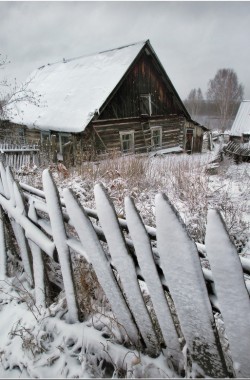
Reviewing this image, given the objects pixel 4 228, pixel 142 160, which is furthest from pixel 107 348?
pixel 142 160

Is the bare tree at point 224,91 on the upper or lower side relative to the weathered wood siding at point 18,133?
upper

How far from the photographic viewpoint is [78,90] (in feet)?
46.4

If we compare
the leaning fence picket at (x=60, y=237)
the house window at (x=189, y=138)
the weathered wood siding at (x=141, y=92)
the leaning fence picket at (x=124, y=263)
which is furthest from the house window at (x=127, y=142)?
the leaning fence picket at (x=124, y=263)

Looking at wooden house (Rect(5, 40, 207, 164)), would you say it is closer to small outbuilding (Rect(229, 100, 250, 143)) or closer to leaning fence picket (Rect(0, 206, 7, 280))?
leaning fence picket (Rect(0, 206, 7, 280))

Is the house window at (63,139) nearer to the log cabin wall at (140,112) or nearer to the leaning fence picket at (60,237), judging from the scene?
the log cabin wall at (140,112)

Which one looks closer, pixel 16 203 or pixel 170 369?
pixel 170 369

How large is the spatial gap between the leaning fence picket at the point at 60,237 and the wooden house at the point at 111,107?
9.91 m

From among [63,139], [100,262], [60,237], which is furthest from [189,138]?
[100,262]

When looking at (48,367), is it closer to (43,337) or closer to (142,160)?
(43,337)

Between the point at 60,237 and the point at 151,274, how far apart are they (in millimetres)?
697

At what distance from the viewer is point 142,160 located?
564 cm

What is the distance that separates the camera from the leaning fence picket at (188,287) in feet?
3.64

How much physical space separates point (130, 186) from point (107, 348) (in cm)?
325

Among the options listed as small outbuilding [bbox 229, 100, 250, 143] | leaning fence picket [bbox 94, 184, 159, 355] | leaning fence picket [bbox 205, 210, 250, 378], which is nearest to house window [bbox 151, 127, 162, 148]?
small outbuilding [bbox 229, 100, 250, 143]
